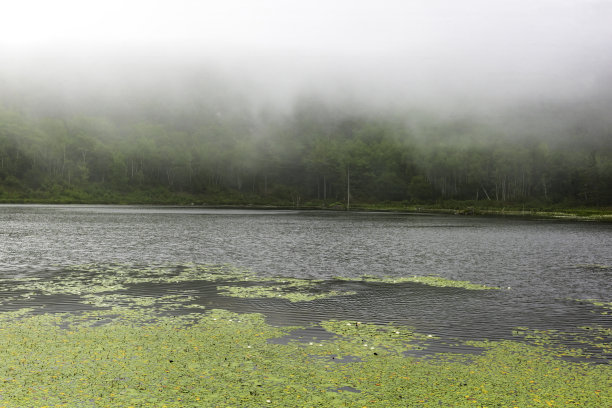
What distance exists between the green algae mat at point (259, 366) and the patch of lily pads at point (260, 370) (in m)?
0.04

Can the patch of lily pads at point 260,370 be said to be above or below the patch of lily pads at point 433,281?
above

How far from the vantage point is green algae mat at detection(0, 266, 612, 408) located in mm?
13305

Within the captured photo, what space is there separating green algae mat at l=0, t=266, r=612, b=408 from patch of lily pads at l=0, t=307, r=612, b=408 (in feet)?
0.12

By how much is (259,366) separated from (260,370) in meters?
0.41

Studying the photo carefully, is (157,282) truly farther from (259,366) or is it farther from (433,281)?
(433,281)

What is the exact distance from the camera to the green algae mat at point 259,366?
43.7 ft

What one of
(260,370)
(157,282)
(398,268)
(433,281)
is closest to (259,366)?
(260,370)

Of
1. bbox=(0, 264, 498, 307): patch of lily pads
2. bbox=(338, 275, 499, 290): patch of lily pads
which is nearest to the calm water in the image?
bbox=(0, 264, 498, 307): patch of lily pads

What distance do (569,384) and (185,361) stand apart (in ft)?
41.4

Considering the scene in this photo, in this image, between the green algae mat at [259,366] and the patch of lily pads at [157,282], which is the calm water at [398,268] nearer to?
the patch of lily pads at [157,282]

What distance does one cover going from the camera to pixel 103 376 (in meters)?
14.6

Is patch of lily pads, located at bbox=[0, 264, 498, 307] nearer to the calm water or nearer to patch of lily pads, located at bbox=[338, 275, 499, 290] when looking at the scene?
patch of lily pads, located at bbox=[338, 275, 499, 290]

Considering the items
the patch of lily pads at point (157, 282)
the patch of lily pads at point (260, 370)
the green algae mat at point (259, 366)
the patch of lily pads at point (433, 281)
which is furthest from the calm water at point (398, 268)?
the patch of lily pads at point (260, 370)

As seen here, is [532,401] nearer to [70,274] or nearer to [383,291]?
[383,291]
